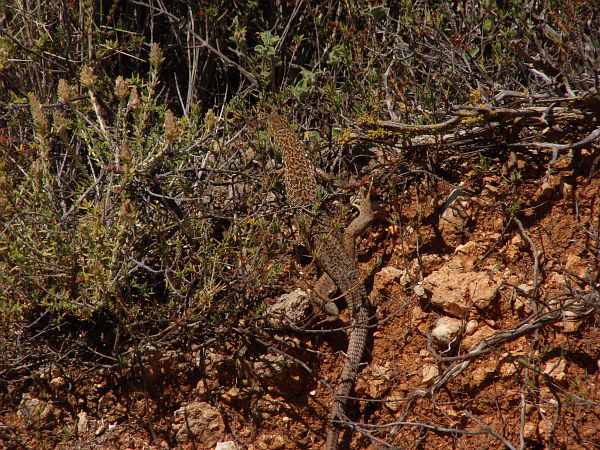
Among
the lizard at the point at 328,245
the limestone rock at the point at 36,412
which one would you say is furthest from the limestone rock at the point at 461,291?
the limestone rock at the point at 36,412

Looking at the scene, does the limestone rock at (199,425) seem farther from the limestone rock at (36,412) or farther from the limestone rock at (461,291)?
the limestone rock at (461,291)

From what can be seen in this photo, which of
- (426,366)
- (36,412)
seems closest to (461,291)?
(426,366)

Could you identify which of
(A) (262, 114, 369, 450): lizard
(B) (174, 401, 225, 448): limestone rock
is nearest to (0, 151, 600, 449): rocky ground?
(B) (174, 401, 225, 448): limestone rock

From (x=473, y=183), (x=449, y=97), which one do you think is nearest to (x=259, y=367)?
(x=473, y=183)

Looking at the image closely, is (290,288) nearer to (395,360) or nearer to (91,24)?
(395,360)

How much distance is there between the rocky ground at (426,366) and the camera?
3727 mm

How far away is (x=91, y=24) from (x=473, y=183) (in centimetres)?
279

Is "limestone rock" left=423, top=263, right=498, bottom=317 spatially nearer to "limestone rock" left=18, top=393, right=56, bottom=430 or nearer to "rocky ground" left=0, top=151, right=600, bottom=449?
"rocky ground" left=0, top=151, right=600, bottom=449

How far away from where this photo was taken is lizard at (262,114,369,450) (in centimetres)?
403

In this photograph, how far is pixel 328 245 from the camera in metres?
4.46

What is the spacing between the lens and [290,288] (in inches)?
170

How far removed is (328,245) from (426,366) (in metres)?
1.02

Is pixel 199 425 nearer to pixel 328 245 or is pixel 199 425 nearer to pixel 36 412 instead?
pixel 36 412

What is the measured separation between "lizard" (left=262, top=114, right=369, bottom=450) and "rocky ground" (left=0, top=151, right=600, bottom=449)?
0.41 ft
